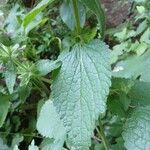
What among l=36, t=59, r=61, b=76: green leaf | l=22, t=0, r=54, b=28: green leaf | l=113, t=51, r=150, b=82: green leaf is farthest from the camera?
l=113, t=51, r=150, b=82: green leaf

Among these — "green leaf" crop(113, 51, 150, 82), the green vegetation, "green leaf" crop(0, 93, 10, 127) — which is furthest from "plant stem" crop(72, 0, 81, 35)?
"green leaf" crop(0, 93, 10, 127)

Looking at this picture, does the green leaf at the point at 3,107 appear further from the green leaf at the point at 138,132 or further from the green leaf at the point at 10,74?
the green leaf at the point at 138,132

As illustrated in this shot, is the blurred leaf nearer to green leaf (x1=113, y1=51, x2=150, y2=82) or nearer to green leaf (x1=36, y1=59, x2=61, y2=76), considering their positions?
green leaf (x1=36, y1=59, x2=61, y2=76)

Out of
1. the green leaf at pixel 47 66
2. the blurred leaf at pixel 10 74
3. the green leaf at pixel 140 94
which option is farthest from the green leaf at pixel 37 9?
the green leaf at pixel 140 94

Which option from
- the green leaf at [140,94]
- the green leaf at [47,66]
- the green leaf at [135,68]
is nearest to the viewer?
the green leaf at [47,66]

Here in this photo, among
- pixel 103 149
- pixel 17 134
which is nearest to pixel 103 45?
pixel 103 149

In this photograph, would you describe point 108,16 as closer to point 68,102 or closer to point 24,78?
point 24,78

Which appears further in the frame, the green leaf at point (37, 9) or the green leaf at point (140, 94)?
the green leaf at point (140, 94)
